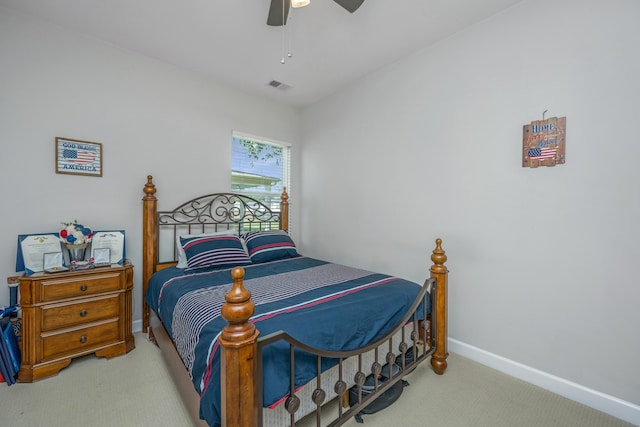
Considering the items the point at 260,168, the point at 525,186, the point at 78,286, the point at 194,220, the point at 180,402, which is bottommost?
the point at 180,402

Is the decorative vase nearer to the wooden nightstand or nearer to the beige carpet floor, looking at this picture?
the wooden nightstand

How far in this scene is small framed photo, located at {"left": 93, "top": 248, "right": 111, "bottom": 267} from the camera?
225cm

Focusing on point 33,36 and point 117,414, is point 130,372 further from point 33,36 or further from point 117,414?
point 33,36

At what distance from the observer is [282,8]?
182 centimetres

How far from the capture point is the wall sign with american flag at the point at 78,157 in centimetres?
231

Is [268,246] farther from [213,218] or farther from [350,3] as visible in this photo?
[350,3]

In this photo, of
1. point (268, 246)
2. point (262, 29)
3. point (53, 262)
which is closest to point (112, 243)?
point (53, 262)

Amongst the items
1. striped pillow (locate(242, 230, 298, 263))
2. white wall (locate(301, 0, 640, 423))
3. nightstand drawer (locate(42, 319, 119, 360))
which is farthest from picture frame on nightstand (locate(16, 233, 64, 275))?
white wall (locate(301, 0, 640, 423))

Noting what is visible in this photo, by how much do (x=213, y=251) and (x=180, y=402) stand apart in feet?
4.07

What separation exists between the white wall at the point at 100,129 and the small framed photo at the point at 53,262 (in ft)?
1.14

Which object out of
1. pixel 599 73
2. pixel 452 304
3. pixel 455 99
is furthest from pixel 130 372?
pixel 599 73

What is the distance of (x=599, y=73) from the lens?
1.70 metres

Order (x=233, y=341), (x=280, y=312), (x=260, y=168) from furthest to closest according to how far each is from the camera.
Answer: (x=260, y=168) → (x=280, y=312) → (x=233, y=341)

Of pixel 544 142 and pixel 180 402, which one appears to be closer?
pixel 180 402
